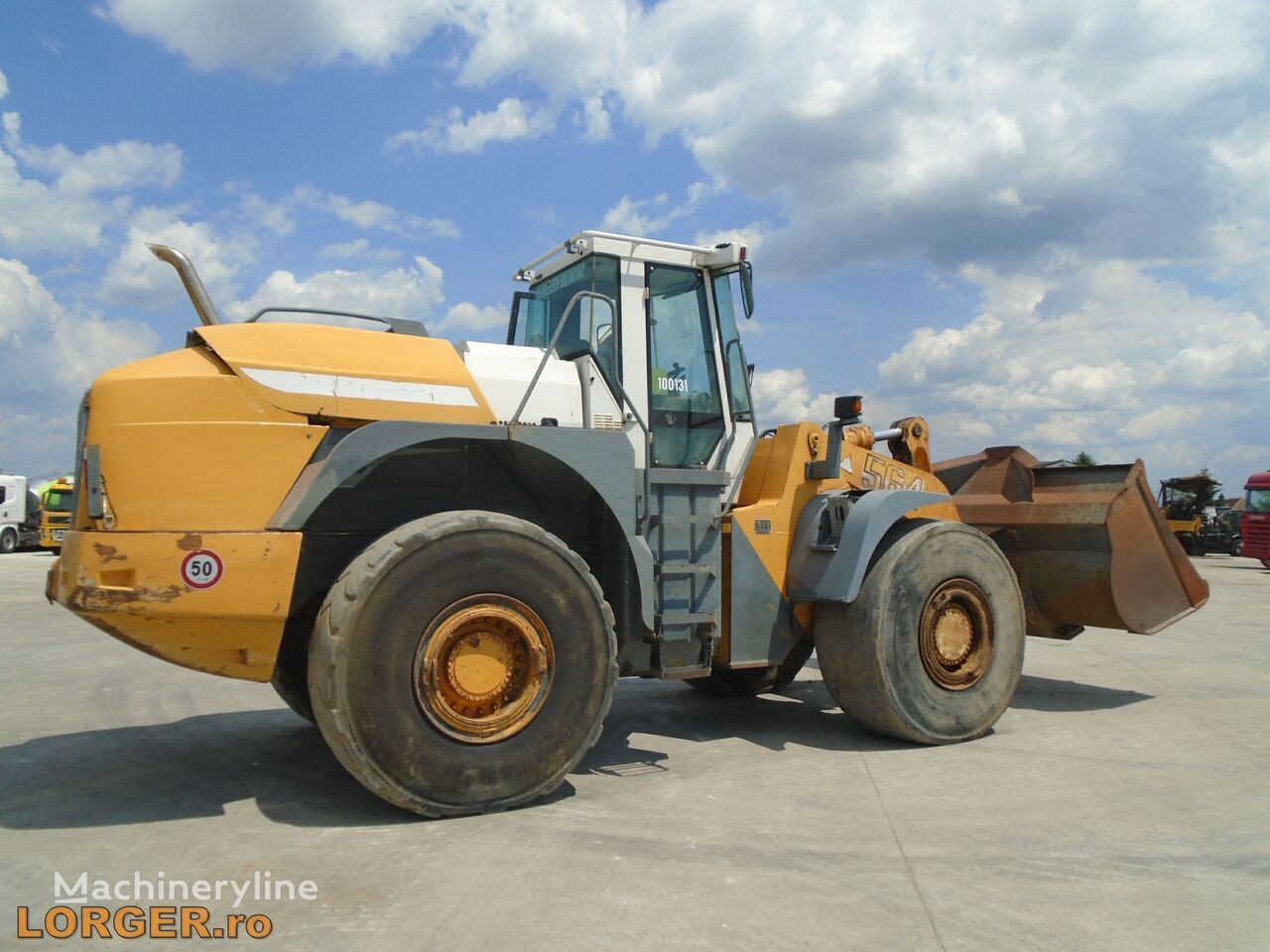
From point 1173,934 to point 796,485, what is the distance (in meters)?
3.36

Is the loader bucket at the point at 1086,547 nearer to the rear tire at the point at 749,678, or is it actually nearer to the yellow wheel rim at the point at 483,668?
the rear tire at the point at 749,678

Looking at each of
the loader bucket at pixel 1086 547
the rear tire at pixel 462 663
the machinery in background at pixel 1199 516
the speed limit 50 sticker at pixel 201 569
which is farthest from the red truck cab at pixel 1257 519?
the speed limit 50 sticker at pixel 201 569

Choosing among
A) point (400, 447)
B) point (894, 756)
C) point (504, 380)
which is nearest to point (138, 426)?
point (400, 447)

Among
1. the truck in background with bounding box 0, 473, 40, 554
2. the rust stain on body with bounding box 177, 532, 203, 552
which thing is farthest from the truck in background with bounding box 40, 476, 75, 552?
the rust stain on body with bounding box 177, 532, 203, 552

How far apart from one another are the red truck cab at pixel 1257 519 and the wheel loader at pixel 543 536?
2171cm

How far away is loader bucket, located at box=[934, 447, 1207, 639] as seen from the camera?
7.00m

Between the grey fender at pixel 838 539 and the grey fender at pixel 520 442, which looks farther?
the grey fender at pixel 838 539

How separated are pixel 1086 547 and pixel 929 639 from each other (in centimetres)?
200

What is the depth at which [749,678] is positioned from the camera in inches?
297

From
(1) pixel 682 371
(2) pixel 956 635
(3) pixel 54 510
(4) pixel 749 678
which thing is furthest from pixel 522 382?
(3) pixel 54 510

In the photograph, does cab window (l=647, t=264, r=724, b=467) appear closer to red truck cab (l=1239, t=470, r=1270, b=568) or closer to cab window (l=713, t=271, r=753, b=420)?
cab window (l=713, t=271, r=753, b=420)

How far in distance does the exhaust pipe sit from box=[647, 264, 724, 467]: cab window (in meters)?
2.54

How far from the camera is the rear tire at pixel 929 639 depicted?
5.72 m

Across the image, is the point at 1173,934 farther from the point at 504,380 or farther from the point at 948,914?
the point at 504,380
